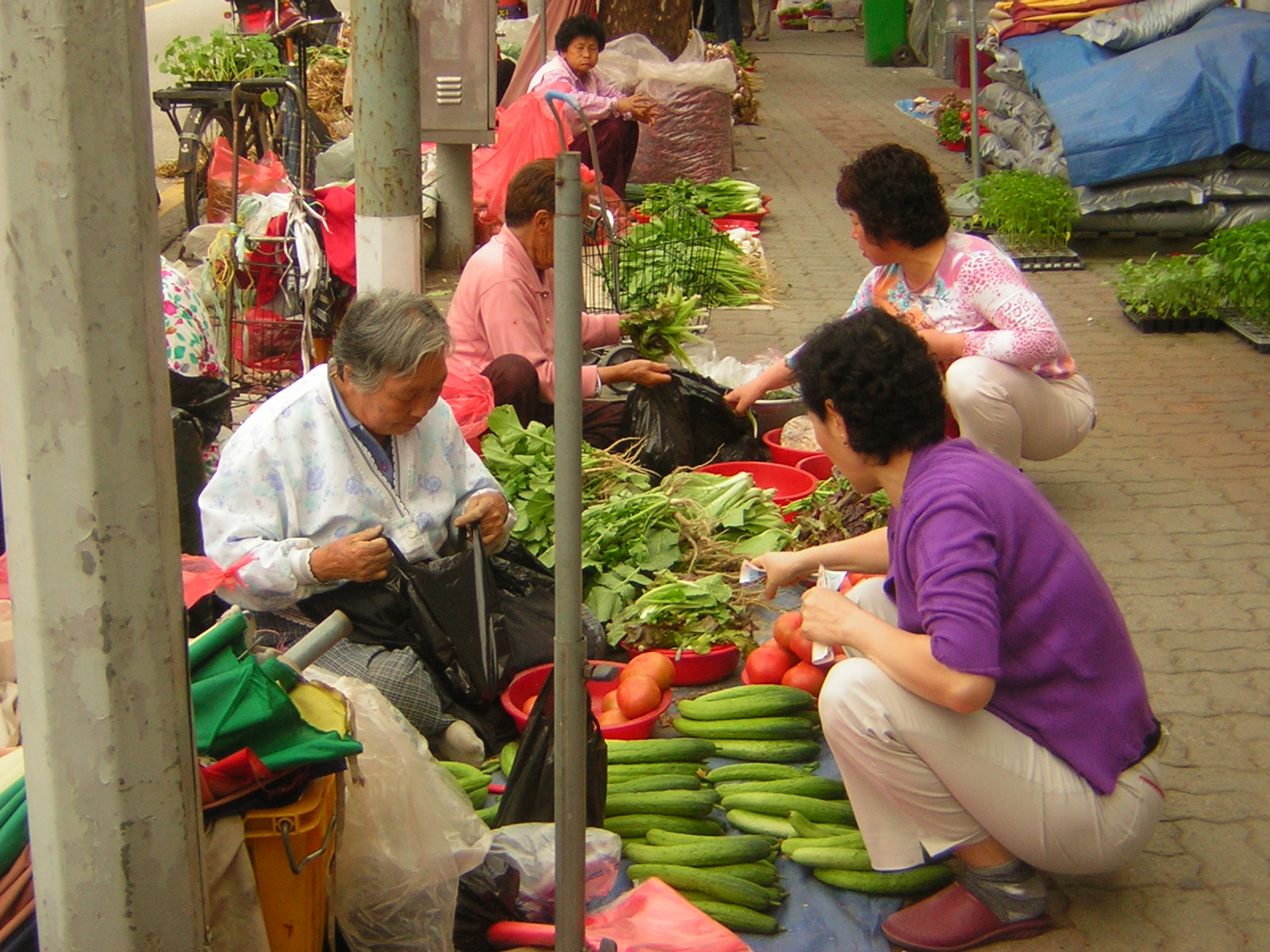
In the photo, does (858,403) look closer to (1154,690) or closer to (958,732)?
(958,732)

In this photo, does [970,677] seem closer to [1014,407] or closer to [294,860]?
A: [294,860]

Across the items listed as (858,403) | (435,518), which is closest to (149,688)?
(858,403)

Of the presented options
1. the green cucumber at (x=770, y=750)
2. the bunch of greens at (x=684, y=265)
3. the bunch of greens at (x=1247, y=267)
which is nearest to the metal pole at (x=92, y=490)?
the green cucumber at (x=770, y=750)

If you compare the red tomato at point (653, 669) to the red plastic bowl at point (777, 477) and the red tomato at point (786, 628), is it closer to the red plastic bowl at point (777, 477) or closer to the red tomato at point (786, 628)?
the red tomato at point (786, 628)

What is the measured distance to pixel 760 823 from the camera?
10.5 ft

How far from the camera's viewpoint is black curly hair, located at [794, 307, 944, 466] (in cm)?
274

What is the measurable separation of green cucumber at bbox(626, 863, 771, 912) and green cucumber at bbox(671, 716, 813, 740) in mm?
574

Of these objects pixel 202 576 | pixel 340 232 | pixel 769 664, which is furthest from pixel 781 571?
pixel 340 232

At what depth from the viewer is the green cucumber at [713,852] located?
300 centimetres

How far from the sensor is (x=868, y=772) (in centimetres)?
283

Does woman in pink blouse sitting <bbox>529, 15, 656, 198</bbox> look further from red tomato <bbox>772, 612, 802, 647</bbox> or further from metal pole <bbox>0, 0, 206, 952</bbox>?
metal pole <bbox>0, 0, 206, 952</bbox>

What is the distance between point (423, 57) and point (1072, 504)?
3672 millimetres

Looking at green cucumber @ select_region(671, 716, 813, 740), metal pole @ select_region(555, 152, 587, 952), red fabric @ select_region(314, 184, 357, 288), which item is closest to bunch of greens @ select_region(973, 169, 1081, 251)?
red fabric @ select_region(314, 184, 357, 288)

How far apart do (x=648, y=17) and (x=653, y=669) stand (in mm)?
9564
